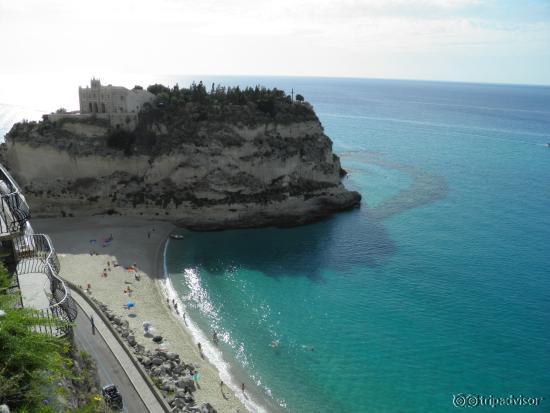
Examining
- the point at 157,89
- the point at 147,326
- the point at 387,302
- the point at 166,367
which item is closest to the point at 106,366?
the point at 166,367

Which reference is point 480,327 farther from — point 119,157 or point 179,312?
point 119,157

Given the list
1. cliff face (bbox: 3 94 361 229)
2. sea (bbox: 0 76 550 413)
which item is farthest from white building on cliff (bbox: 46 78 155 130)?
sea (bbox: 0 76 550 413)

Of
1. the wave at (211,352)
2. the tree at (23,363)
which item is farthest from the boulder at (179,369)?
the tree at (23,363)

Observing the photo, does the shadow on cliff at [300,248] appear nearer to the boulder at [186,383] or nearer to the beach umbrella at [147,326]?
the beach umbrella at [147,326]

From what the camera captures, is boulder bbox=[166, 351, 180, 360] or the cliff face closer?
boulder bbox=[166, 351, 180, 360]

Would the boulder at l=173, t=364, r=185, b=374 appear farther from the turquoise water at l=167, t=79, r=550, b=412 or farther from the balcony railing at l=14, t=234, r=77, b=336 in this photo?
the balcony railing at l=14, t=234, r=77, b=336

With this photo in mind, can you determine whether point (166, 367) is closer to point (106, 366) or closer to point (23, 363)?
point (106, 366)
